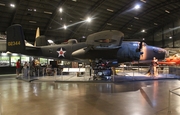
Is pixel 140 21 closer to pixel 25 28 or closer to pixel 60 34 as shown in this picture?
pixel 60 34

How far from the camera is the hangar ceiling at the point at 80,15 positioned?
21.8 metres

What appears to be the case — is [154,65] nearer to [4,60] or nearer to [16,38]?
[16,38]

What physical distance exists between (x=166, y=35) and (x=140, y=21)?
9850 millimetres

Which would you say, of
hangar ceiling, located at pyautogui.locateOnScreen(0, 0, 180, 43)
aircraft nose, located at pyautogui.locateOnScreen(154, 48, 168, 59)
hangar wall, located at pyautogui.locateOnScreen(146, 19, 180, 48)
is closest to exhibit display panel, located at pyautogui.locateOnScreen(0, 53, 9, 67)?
hangar ceiling, located at pyautogui.locateOnScreen(0, 0, 180, 43)

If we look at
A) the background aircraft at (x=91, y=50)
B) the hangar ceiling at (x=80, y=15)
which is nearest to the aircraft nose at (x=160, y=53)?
the background aircraft at (x=91, y=50)

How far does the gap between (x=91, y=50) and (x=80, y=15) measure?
644 inches

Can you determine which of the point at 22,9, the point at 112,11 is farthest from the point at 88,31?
the point at 22,9

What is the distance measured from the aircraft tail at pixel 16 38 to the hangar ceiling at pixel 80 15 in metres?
9.76

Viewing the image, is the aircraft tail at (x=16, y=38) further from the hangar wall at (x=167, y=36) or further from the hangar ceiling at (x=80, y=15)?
the hangar wall at (x=167, y=36)

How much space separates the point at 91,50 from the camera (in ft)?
35.1

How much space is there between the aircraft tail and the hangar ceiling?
9.76 m

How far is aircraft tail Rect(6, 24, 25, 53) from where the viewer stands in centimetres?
1161

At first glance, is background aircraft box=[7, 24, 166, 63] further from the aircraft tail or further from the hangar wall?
the hangar wall

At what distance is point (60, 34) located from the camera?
32062mm
